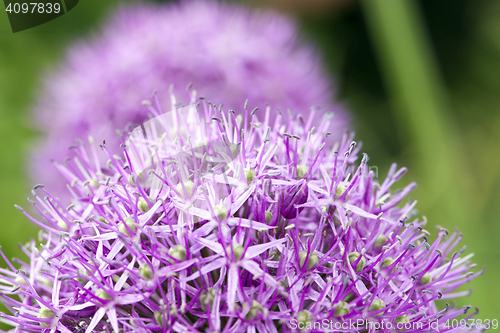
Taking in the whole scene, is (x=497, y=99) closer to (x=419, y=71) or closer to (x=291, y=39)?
(x=419, y=71)

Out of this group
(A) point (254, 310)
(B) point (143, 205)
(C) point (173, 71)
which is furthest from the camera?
(C) point (173, 71)

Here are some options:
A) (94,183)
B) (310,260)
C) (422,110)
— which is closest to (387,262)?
(310,260)

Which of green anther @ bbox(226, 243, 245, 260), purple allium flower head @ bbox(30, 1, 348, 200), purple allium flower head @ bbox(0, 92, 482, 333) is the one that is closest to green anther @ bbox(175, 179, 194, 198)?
purple allium flower head @ bbox(0, 92, 482, 333)

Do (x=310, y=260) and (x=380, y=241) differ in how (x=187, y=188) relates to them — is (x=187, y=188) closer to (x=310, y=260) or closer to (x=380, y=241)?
(x=310, y=260)

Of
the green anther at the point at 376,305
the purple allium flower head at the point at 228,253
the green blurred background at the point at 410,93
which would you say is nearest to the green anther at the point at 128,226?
the purple allium flower head at the point at 228,253

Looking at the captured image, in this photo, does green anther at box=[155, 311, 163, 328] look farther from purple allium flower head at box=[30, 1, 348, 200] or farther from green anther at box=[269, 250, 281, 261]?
purple allium flower head at box=[30, 1, 348, 200]

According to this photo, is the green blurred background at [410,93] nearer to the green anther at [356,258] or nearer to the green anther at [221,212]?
the green anther at [356,258]
